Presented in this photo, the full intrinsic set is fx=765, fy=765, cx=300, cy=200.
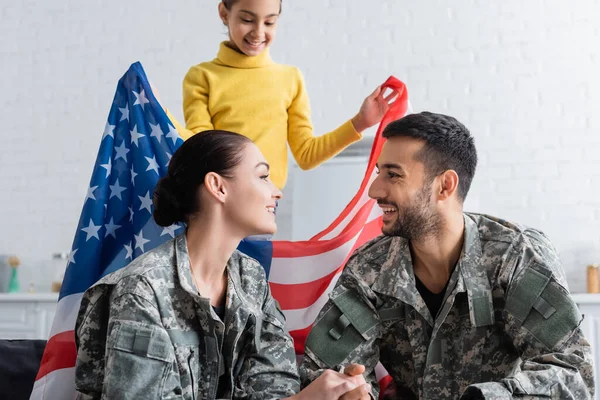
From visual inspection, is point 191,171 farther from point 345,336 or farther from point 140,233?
point 345,336

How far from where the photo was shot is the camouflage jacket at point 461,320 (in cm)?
165

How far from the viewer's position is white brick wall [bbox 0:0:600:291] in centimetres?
405

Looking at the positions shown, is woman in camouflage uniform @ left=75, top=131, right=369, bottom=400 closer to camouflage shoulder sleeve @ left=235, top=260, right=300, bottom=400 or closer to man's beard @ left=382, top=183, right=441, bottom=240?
camouflage shoulder sleeve @ left=235, top=260, right=300, bottom=400

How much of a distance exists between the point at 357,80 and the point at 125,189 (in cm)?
256

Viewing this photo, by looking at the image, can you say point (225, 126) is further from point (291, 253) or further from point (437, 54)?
point (437, 54)


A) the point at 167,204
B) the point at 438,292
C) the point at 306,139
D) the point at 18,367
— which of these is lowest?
the point at 18,367

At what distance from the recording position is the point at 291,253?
7.07ft

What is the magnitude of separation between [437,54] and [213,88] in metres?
2.24

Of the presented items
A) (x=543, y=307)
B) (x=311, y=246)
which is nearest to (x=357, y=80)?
(x=311, y=246)

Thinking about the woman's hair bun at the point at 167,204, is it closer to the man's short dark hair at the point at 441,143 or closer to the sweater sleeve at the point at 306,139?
the man's short dark hair at the point at 441,143

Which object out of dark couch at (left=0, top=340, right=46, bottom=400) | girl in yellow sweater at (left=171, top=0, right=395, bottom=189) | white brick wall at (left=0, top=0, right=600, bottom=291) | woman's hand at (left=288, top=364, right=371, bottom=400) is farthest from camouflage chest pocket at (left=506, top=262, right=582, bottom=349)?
white brick wall at (left=0, top=0, right=600, bottom=291)

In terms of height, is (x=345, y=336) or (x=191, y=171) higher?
(x=191, y=171)

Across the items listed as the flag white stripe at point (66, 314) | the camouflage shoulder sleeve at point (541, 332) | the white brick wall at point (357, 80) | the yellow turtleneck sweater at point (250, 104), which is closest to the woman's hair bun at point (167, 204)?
the flag white stripe at point (66, 314)

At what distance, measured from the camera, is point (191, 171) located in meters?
1.75
